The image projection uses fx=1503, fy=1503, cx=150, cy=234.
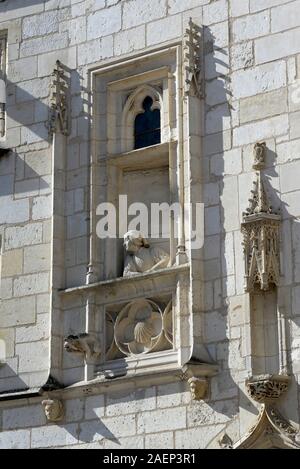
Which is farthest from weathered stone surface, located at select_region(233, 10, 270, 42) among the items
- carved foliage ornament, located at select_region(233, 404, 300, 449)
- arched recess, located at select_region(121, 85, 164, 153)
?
carved foliage ornament, located at select_region(233, 404, 300, 449)

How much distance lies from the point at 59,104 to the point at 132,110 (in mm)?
836

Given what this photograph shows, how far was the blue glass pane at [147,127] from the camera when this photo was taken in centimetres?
1606

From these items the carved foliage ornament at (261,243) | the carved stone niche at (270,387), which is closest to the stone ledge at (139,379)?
the carved stone niche at (270,387)

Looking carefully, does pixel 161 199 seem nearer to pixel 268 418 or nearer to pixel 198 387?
pixel 198 387

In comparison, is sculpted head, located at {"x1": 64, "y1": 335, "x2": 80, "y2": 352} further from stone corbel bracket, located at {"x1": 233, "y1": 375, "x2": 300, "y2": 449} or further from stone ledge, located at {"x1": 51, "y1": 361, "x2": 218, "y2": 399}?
stone corbel bracket, located at {"x1": 233, "y1": 375, "x2": 300, "y2": 449}

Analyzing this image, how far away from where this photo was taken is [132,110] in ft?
53.3

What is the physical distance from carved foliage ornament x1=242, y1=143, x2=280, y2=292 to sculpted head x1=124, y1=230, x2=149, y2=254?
1.40 meters

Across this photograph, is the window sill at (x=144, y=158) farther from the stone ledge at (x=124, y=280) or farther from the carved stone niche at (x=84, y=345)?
the carved stone niche at (x=84, y=345)

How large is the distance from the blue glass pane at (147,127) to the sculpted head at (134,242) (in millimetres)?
1055

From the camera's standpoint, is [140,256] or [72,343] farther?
[140,256]

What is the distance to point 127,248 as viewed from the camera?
15.6 metres

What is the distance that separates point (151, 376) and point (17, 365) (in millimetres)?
1742

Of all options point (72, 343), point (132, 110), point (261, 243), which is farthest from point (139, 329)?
point (132, 110)
